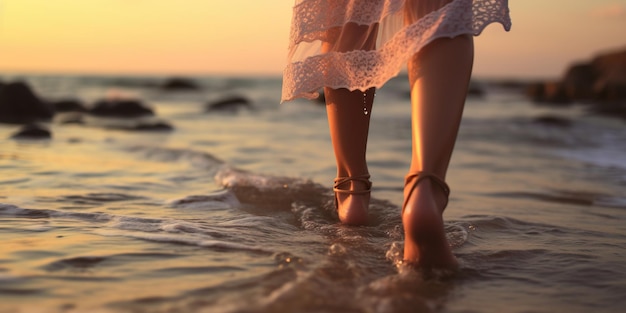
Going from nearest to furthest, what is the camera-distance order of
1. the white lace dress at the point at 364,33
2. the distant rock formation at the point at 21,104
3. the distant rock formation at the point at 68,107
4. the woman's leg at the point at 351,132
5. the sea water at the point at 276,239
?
the sea water at the point at 276,239, the white lace dress at the point at 364,33, the woman's leg at the point at 351,132, the distant rock formation at the point at 21,104, the distant rock formation at the point at 68,107

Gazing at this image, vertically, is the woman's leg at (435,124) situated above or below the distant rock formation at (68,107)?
below

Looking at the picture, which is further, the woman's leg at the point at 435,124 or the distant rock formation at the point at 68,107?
the distant rock formation at the point at 68,107

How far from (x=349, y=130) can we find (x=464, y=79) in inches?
Answer: 24.1

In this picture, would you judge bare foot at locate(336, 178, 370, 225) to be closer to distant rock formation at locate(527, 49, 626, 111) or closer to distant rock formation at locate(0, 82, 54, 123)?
distant rock formation at locate(0, 82, 54, 123)

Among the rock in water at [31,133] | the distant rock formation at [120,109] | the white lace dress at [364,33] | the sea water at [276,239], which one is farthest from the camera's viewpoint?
the distant rock formation at [120,109]

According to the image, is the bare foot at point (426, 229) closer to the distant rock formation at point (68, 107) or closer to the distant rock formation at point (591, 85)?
the distant rock formation at point (68, 107)

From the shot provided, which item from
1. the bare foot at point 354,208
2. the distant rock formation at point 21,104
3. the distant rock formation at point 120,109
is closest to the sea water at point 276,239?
the bare foot at point 354,208

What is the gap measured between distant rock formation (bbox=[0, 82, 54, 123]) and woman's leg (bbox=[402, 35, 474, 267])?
8190mm

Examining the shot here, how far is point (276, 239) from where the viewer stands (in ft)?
7.20

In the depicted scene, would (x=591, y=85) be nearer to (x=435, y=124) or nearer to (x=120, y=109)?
(x=120, y=109)

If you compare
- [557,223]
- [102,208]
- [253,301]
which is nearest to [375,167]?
Result: [557,223]

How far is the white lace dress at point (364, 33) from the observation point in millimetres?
1853

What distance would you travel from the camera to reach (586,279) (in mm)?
1837

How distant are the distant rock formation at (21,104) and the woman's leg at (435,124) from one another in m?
8.19
